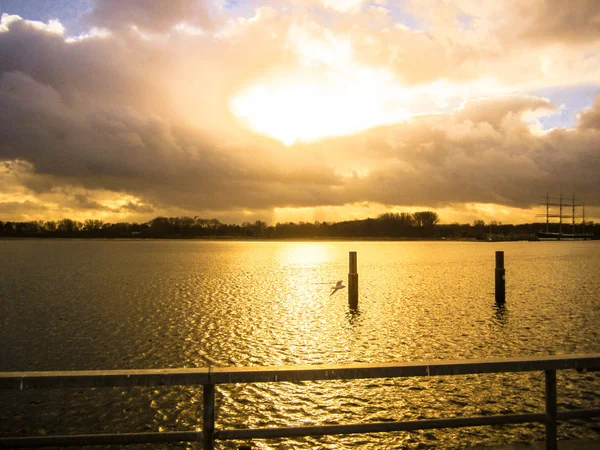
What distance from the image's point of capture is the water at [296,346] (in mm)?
12367

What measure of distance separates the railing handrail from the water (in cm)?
711

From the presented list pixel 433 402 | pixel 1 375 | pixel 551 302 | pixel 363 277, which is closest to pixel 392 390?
pixel 433 402

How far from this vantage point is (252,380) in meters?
4.29

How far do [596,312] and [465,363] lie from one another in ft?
102

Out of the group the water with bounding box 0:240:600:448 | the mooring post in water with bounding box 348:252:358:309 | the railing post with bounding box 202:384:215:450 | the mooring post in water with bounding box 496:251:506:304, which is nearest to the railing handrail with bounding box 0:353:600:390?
the railing post with bounding box 202:384:215:450

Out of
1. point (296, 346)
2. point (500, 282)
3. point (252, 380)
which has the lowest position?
point (296, 346)

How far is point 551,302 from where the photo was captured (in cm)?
3372

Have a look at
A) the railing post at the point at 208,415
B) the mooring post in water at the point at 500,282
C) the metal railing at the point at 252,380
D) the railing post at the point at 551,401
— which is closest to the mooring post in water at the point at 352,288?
the mooring post in water at the point at 500,282

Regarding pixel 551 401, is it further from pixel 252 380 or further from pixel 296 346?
pixel 296 346

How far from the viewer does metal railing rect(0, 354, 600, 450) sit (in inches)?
161

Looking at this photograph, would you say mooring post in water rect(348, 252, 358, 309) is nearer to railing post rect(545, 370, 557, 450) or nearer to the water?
the water

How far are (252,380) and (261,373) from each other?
109 mm

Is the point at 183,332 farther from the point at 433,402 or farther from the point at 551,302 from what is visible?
the point at 551,302

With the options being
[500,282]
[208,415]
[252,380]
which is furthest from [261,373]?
[500,282]
